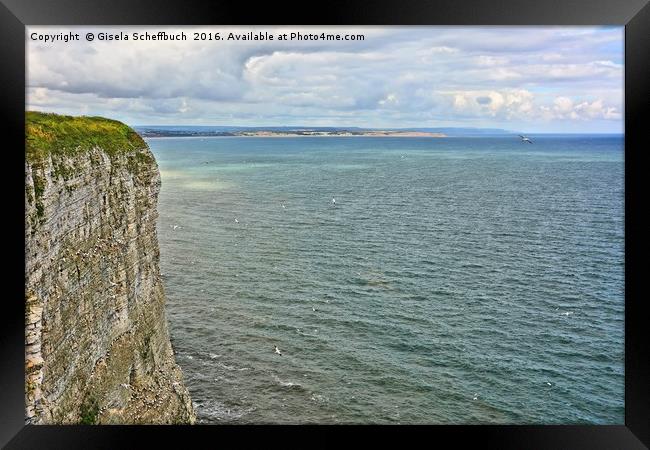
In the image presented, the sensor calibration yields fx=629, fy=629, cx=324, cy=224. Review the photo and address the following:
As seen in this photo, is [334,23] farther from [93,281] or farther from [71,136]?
[93,281]

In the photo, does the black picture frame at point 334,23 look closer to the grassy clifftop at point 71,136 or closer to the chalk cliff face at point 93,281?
the chalk cliff face at point 93,281

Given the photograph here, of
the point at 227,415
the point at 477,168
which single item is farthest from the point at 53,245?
the point at 477,168

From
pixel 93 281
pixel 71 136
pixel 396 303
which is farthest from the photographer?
pixel 396 303

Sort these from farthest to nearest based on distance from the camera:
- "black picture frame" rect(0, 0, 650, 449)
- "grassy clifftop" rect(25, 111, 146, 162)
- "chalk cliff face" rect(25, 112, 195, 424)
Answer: "grassy clifftop" rect(25, 111, 146, 162), "chalk cliff face" rect(25, 112, 195, 424), "black picture frame" rect(0, 0, 650, 449)

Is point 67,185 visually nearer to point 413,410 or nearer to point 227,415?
point 227,415

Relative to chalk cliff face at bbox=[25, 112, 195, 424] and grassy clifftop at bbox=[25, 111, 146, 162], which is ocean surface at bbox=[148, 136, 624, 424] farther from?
grassy clifftop at bbox=[25, 111, 146, 162]

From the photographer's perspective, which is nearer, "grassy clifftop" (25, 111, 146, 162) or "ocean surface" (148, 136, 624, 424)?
"grassy clifftop" (25, 111, 146, 162)

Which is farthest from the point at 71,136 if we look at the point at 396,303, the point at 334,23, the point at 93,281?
the point at 396,303

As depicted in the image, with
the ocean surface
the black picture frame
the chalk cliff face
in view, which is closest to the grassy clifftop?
the chalk cliff face
